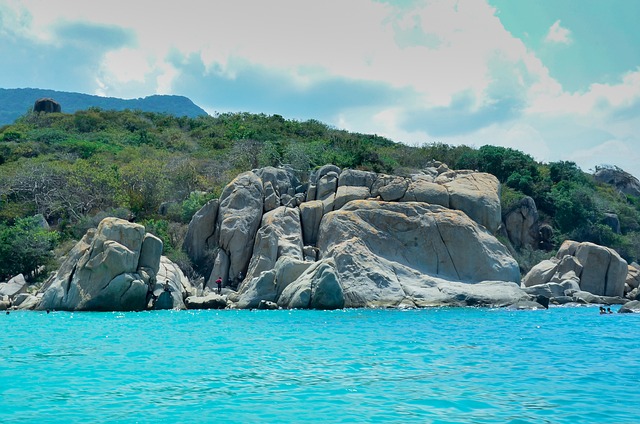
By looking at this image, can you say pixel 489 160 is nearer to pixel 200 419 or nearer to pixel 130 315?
pixel 130 315

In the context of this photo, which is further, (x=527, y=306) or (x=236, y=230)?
(x=236, y=230)

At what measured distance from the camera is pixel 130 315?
28734mm

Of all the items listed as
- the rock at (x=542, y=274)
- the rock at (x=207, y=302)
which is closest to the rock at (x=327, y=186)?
the rock at (x=207, y=302)

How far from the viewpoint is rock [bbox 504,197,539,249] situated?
5294 centimetres

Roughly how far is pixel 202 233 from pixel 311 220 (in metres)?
7.16

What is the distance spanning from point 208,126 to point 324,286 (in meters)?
56.7

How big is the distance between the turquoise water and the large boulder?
647cm

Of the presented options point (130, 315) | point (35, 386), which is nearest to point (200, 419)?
point (35, 386)

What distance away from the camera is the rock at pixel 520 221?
52.9 metres

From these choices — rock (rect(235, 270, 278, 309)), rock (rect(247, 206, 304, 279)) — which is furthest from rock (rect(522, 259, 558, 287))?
rock (rect(235, 270, 278, 309))

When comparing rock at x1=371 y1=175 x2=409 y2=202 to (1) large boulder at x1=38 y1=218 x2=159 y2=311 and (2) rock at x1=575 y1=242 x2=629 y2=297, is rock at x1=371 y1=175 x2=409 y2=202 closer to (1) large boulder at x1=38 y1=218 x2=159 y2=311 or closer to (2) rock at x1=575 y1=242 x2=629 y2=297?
(2) rock at x1=575 y1=242 x2=629 y2=297

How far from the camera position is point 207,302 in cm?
3328

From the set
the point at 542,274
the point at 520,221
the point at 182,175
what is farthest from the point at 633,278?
the point at 182,175

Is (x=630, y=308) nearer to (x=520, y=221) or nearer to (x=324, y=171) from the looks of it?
(x=324, y=171)
